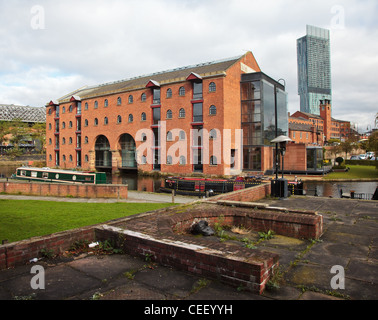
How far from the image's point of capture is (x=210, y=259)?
4.50m

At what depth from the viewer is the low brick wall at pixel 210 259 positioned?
412 cm

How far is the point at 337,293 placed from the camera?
13.5 ft

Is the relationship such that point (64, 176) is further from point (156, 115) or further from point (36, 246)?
point (36, 246)

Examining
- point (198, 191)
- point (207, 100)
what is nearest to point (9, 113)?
point (207, 100)

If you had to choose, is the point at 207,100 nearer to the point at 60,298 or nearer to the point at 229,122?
the point at 229,122

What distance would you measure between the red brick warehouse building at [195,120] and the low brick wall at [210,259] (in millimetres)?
29849

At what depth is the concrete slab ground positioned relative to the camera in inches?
158

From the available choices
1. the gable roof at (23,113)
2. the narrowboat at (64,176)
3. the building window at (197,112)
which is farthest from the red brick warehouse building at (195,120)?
the gable roof at (23,113)

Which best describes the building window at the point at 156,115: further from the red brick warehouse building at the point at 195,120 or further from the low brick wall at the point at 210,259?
the low brick wall at the point at 210,259

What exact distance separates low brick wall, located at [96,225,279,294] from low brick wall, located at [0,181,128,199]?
49.8 ft

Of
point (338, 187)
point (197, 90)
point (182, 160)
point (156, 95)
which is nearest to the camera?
point (338, 187)

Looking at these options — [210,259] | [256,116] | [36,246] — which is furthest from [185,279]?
[256,116]

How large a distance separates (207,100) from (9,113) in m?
117

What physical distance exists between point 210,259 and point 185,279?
0.50 metres
